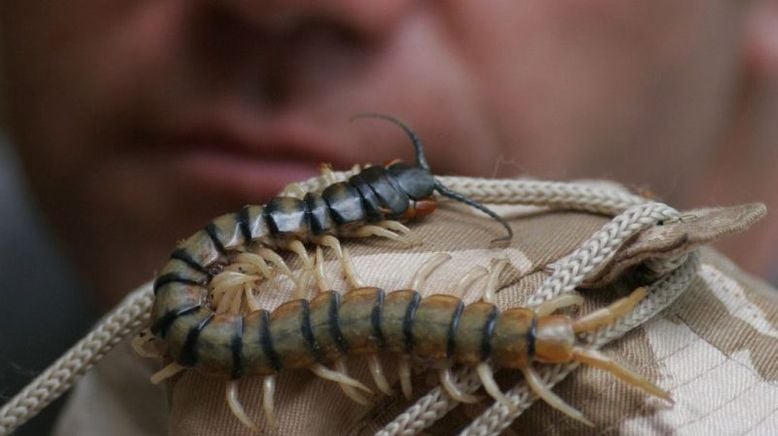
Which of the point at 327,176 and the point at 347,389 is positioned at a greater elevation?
the point at 327,176

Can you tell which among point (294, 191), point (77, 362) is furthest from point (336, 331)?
point (77, 362)

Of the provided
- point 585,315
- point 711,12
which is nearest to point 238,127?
point 585,315

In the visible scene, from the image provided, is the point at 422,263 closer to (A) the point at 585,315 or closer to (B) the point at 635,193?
(A) the point at 585,315

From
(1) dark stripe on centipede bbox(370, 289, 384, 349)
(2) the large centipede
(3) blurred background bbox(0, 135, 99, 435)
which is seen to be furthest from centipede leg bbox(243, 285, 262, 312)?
(3) blurred background bbox(0, 135, 99, 435)

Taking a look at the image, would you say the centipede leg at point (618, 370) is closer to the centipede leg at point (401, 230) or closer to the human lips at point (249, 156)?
the centipede leg at point (401, 230)

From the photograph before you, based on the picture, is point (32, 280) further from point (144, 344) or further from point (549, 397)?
point (549, 397)

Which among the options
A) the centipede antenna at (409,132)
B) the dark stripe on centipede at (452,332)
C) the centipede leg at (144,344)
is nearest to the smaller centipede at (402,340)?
the dark stripe on centipede at (452,332)
